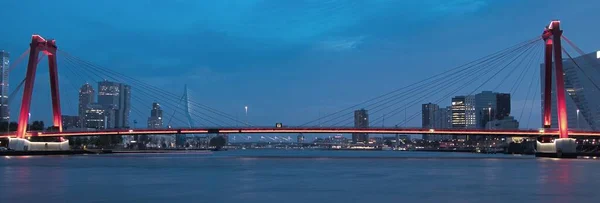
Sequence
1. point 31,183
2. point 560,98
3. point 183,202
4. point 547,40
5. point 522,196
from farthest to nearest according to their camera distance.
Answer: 1. point 547,40
2. point 560,98
3. point 31,183
4. point 522,196
5. point 183,202

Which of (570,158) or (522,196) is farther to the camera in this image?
(570,158)

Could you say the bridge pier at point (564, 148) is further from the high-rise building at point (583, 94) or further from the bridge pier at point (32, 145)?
the high-rise building at point (583, 94)

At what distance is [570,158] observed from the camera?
6850 cm

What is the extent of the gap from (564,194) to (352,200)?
7.67 metres

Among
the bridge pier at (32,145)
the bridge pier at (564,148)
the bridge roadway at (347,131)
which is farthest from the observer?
the bridge pier at (32,145)

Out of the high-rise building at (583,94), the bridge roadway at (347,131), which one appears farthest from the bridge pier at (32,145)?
the high-rise building at (583,94)

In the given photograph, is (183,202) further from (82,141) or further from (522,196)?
(82,141)

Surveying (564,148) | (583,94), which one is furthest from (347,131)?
(583,94)

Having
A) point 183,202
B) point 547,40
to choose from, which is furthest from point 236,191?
point 547,40

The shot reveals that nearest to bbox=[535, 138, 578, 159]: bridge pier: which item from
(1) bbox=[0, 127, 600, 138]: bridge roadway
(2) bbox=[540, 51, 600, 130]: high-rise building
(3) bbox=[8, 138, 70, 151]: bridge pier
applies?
(1) bbox=[0, 127, 600, 138]: bridge roadway

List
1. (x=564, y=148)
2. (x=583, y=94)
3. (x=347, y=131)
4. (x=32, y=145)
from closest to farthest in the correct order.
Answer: (x=564, y=148) → (x=347, y=131) → (x=32, y=145) → (x=583, y=94)

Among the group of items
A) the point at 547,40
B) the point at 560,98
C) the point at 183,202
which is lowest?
the point at 183,202

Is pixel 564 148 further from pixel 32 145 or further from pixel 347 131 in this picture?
pixel 32 145

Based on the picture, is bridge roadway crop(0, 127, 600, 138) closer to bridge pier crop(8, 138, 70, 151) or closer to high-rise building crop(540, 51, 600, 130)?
bridge pier crop(8, 138, 70, 151)
